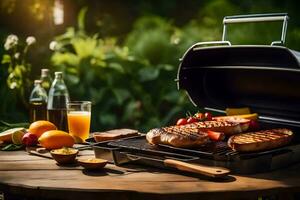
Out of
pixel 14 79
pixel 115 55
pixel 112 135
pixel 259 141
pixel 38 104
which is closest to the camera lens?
pixel 259 141

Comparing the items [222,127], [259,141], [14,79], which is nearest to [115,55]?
[14,79]

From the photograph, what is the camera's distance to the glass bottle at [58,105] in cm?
330

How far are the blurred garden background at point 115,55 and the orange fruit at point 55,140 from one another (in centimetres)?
235

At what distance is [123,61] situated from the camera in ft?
20.1

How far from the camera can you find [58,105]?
3379mm

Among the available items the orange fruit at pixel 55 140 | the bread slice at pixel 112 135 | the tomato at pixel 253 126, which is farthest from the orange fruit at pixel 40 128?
the tomato at pixel 253 126

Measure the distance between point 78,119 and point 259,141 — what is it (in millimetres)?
1086

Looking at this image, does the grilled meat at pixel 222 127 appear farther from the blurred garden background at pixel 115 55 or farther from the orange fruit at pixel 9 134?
the blurred garden background at pixel 115 55

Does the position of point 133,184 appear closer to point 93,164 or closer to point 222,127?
Result: point 93,164

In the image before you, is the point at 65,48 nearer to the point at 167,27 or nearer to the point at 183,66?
the point at 167,27

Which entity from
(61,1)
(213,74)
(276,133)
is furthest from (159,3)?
(276,133)

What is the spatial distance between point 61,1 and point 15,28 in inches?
27.4

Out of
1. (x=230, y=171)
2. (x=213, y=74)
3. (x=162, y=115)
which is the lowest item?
(x=162, y=115)

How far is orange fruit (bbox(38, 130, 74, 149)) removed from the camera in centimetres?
284
